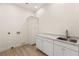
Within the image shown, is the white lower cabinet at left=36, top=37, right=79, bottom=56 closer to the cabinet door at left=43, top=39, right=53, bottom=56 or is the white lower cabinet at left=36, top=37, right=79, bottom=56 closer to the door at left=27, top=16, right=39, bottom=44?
the cabinet door at left=43, top=39, right=53, bottom=56

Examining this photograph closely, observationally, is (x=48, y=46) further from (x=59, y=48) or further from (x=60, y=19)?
(x=60, y=19)

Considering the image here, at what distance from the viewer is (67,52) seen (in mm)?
1880

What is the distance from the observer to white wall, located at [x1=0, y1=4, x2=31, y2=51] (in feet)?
11.0

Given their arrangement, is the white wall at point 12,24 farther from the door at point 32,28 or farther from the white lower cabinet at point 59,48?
the white lower cabinet at point 59,48

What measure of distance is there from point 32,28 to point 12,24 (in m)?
1.16

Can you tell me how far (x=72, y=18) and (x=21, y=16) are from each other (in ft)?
9.20

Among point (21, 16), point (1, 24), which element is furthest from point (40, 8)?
point (1, 24)

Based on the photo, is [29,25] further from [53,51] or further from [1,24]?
[53,51]

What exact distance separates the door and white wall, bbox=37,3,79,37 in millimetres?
459

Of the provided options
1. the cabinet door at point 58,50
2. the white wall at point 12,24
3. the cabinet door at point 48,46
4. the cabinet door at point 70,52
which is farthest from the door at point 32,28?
the cabinet door at point 70,52

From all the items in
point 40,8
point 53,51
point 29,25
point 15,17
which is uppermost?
point 40,8

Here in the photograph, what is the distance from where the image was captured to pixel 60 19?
2867 millimetres

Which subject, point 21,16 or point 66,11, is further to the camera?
point 21,16

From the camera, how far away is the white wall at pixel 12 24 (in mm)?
3365
